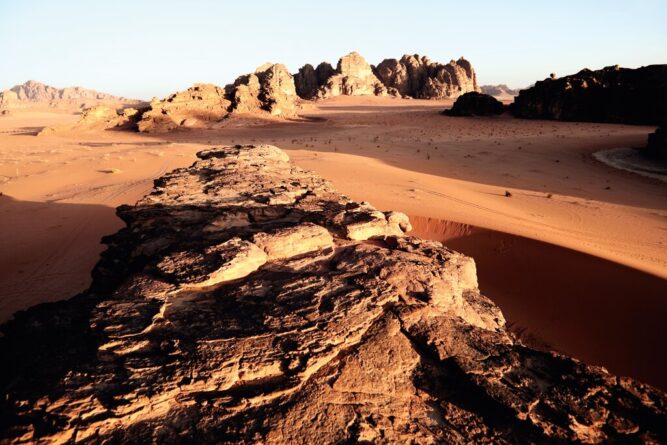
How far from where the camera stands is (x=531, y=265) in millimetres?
6379

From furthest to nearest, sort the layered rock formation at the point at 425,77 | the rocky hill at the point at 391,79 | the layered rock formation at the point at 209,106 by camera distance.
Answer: the layered rock formation at the point at 425,77
the rocky hill at the point at 391,79
the layered rock formation at the point at 209,106

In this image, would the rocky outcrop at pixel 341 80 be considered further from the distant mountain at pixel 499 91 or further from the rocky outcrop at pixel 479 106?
the distant mountain at pixel 499 91

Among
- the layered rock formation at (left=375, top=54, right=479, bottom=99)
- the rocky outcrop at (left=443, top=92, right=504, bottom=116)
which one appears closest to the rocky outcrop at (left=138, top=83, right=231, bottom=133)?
the rocky outcrop at (left=443, top=92, right=504, bottom=116)

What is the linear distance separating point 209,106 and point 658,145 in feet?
81.3

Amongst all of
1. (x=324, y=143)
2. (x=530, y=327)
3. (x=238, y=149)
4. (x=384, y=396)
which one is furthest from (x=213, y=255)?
(x=324, y=143)

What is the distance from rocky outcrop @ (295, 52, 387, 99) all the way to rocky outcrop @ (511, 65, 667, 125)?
80.3 feet

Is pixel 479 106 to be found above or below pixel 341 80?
below

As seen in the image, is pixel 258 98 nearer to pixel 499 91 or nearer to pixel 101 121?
pixel 101 121

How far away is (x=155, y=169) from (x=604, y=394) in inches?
529

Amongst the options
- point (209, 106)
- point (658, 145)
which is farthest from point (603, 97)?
point (209, 106)

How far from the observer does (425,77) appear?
5456 cm

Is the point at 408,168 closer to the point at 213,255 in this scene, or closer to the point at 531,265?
the point at 531,265

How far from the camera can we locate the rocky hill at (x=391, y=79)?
50.3 m

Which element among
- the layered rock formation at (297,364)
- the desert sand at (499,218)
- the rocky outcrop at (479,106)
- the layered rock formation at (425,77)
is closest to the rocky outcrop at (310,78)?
the layered rock formation at (425,77)
